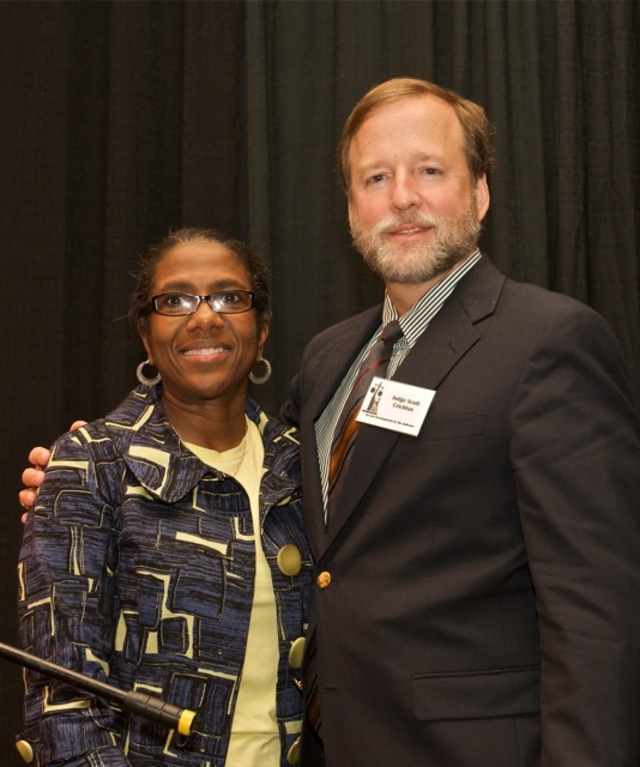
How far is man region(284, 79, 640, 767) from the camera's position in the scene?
172cm

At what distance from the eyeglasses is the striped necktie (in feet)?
1.12

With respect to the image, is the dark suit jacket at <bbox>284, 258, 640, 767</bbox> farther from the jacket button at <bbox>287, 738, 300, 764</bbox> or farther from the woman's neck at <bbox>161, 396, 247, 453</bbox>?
the woman's neck at <bbox>161, 396, 247, 453</bbox>

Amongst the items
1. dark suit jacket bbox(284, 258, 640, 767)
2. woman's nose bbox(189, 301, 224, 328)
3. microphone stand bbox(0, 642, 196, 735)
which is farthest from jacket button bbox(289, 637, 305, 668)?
microphone stand bbox(0, 642, 196, 735)

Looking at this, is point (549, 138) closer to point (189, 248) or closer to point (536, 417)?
point (189, 248)

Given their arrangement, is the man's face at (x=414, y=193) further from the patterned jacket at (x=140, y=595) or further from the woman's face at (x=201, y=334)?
the patterned jacket at (x=140, y=595)

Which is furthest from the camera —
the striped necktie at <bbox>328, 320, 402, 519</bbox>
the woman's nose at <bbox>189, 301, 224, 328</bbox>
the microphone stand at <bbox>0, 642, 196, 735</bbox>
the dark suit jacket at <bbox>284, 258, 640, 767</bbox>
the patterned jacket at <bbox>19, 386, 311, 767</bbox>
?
the woman's nose at <bbox>189, 301, 224, 328</bbox>

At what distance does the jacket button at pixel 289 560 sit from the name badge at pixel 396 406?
351 millimetres

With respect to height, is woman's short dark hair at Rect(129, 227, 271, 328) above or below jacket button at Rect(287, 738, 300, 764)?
above

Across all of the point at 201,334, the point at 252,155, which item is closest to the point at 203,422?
the point at 201,334

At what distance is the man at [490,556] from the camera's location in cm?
→ 172

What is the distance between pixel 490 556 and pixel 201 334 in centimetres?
84

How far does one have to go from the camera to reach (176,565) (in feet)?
6.69

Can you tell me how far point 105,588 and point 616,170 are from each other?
7.88 feet

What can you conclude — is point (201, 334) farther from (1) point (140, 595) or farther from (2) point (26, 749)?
(2) point (26, 749)
